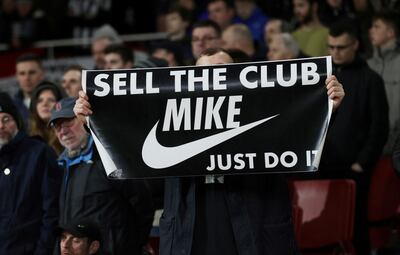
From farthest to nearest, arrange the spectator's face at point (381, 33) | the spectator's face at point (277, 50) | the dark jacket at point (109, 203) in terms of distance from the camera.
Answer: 1. the spectator's face at point (277, 50)
2. the spectator's face at point (381, 33)
3. the dark jacket at point (109, 203)

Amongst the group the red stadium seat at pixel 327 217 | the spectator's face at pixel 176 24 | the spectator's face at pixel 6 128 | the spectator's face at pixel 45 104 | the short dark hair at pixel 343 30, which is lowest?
the red stadium seat at pixel 327 217

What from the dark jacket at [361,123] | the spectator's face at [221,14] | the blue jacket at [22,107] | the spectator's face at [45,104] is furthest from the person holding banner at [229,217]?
the spectator's face at [221,14]

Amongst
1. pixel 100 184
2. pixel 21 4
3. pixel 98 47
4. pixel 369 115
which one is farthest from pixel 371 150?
pixel 21 4

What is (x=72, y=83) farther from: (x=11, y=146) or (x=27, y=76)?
(x=11, y=146)

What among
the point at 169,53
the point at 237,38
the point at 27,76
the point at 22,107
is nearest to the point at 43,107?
the point at 22,107

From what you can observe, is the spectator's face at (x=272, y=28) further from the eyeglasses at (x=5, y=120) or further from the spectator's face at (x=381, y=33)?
the eyeglasses at (x=5, y=120)

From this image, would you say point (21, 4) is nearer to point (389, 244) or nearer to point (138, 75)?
point (389, 244)

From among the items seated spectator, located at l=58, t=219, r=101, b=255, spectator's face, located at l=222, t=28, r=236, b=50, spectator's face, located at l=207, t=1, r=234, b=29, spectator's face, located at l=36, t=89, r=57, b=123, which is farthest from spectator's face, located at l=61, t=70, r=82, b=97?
seated spectator, located at l=58, t=219, r=101, b=255

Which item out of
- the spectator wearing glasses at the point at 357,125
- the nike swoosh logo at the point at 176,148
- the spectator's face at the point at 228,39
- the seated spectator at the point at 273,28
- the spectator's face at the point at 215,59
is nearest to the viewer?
the nike swoosh logo at the point at 176,148

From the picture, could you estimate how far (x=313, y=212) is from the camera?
8742mm

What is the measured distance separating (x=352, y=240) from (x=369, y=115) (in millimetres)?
1075

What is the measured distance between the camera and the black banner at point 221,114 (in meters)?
6.28

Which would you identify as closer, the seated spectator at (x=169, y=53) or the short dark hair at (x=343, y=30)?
the short dark hair at (x=343, y=30)

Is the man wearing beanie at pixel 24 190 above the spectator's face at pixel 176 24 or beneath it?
beneath
